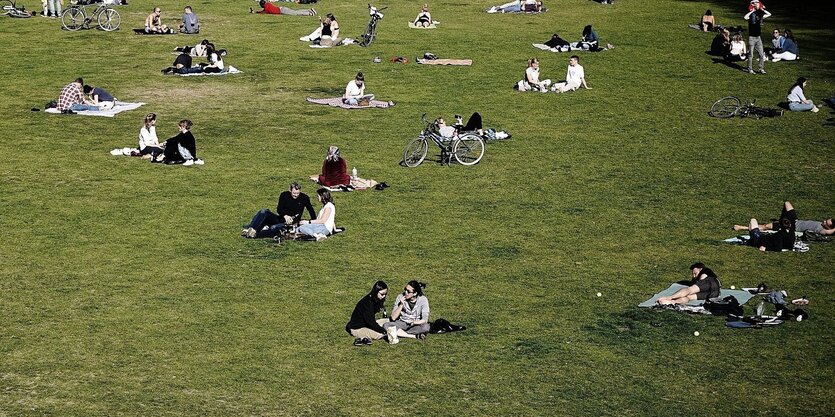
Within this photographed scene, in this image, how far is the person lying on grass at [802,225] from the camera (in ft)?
92.3

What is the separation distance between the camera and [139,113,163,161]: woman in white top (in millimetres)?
33969

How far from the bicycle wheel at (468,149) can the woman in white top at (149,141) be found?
9068 millimetres

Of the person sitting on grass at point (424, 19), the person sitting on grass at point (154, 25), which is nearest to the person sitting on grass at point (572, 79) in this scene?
the person sitting on grass at point (424, 19)

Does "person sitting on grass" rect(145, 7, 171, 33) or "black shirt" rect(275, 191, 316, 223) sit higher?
"person sitting on grass" rect(145, 7, 171, 33)

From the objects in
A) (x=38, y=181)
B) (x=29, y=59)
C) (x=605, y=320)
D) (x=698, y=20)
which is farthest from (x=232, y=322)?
(x=698, y=20)

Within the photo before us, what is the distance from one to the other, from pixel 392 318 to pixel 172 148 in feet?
45.7

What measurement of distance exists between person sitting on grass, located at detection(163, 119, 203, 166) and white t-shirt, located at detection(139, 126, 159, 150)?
0.66 metres

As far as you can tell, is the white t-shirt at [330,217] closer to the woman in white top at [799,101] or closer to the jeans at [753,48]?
the woman in white top at [799,101]

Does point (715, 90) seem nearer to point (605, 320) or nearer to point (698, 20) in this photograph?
point (698, 20)

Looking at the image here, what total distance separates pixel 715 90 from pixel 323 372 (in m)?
29.1

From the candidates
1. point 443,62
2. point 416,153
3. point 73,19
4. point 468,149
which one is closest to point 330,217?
point 416,153

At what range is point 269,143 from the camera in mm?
36406

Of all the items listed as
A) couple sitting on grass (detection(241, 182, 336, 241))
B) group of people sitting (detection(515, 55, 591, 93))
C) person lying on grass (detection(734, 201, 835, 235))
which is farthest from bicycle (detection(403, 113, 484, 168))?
group of people sitting (detection(515, 55, 591, 93))

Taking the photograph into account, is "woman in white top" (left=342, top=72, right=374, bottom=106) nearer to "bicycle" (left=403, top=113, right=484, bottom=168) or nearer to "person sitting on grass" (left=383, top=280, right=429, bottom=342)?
"bicycle" (left=403, top=113, right=484, bottom=168)
